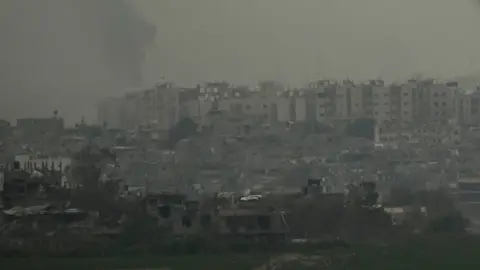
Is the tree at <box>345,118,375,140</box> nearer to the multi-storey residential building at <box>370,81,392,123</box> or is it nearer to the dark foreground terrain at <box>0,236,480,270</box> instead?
the multi-storey residential building at <box>370,81,392,123</box>

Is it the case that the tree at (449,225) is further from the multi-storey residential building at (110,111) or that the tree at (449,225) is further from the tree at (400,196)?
the multi-storey residential building at (110,111)

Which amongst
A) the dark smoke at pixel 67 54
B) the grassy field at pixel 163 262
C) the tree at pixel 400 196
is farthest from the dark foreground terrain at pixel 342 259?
the dark smoke at pixel 67 54

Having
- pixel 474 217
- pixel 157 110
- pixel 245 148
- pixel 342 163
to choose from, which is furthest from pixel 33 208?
pixel 474 217

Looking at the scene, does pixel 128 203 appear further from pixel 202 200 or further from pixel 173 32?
pixel 173 32

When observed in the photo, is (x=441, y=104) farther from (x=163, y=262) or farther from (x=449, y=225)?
(x=163, y=262)

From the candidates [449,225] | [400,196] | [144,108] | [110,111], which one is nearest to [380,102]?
[400,196]

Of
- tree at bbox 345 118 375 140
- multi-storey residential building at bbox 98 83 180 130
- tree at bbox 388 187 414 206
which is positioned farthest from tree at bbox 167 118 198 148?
tree at bbox 388 187 414 206
